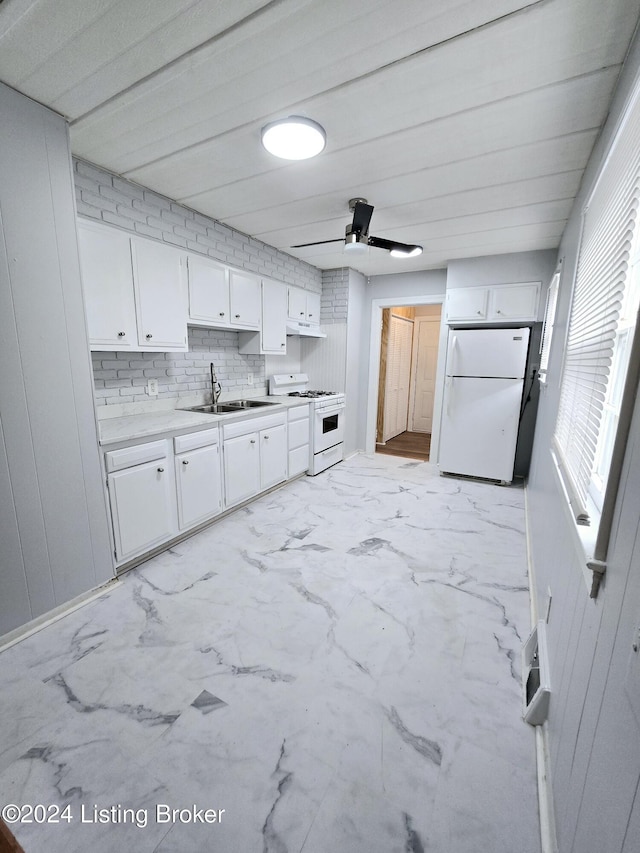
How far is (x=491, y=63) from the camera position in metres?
1.37

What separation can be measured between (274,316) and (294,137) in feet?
6.74

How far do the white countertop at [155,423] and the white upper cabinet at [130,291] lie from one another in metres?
0.50

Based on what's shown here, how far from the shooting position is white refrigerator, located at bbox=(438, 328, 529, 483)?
12.3ft

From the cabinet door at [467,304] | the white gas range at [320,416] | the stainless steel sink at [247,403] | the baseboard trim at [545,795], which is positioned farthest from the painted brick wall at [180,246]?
the baseboard trim at [545,795]

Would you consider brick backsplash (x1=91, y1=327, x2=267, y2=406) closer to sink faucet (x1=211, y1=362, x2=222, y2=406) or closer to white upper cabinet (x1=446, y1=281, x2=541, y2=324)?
sink faucet (x1=211, y1=362, x2=222, y2=406)

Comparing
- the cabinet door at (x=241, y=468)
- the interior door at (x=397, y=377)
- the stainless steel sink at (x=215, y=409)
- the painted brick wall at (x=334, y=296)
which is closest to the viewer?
the cabinet door at (x=241, y=468)

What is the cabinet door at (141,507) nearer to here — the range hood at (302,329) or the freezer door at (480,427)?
the range hood at (302,329)

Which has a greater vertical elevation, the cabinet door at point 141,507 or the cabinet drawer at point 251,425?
the cabinet drawer at point 251,425

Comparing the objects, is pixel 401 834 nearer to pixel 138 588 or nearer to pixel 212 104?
pixel 138 588

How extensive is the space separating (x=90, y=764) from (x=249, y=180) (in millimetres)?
2919

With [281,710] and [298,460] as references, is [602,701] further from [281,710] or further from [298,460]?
[298,460]

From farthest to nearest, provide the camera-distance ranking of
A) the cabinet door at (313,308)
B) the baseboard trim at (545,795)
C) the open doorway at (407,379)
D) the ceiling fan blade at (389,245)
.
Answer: the open doorway at (407,379) → the cabinet door at (313,308) → the ceiling fan blade at (389,245) → the baseboard trim at (545,795)

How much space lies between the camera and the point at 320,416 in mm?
4172

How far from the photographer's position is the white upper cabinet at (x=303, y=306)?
4074 mm
